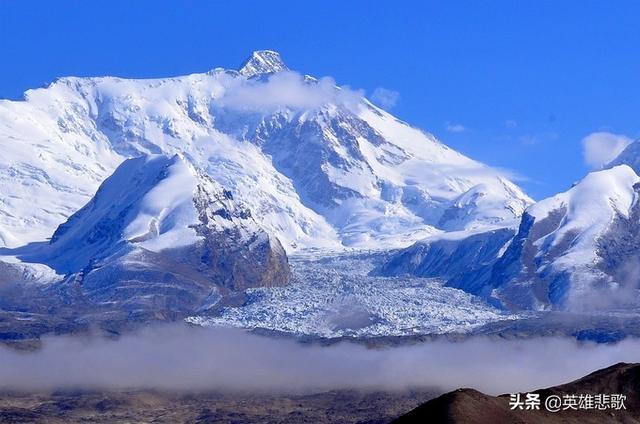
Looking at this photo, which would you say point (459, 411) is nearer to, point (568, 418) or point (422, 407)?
point (422, 407)

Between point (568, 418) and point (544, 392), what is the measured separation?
713 cm

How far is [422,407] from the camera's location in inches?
7101

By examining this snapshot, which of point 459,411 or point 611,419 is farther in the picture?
point 611,419

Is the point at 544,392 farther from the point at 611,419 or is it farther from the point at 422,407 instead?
the point at 422,407

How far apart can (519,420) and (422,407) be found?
10.4m

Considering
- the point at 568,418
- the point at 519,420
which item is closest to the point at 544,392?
the point at 568,418

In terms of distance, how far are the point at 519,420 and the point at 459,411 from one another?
8.10 metres

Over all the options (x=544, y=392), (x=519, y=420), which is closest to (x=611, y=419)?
(x=544, y=392)

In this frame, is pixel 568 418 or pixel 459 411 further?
pixel 568 418

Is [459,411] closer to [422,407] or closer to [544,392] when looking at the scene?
[422,407]

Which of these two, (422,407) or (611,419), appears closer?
(422,407)

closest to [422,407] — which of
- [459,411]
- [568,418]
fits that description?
[459,411]

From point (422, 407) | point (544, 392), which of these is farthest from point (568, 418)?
point (422, 407)

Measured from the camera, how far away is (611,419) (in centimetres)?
19875
